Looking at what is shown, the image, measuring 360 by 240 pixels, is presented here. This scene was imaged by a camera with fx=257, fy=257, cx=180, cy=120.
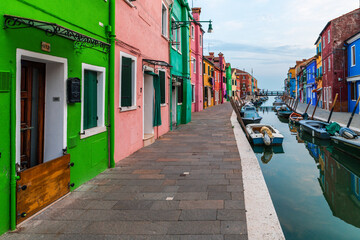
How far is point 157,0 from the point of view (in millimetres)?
10188

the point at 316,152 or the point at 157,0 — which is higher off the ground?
the point at 157,0

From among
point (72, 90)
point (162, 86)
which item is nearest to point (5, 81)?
point (72, 90)

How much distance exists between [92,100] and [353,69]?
23796 mm

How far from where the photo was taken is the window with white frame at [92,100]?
→ 17.0 feet

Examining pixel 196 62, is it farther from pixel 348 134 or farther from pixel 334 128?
pixel 348 134

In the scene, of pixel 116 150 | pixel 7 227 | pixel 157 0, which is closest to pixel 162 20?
pixel 157 0

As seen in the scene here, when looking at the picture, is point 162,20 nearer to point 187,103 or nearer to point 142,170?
point 187,103

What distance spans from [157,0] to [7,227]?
30.5 feet

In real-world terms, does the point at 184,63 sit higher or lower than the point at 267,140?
higher

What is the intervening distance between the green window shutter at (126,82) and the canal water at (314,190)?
4.40 metres

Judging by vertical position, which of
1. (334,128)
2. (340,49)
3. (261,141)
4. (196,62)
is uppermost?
(340,49)

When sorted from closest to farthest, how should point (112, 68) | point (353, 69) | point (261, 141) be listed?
1. point (112, 68)
2. point (261, 141)
3. point (353, 69)

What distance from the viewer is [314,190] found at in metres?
6.43

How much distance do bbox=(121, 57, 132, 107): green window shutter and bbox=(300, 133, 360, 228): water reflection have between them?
545 centimetres
